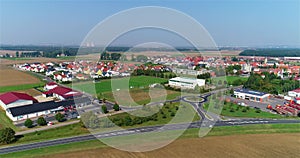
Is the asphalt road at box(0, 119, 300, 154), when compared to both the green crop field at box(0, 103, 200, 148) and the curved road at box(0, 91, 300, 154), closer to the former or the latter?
the curved road at box(0, 91, 300, 154)

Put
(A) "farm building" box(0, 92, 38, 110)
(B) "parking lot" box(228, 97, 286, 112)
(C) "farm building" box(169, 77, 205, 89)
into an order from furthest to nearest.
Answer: (C) "farm building" box(169, 77, 205, 89), (B) "parking lot" box(228, 97, 286, 112), (A) "farm building" box(0, 92, 38, 110)

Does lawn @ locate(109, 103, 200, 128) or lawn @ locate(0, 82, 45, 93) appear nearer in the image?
lawn @ locate(109, 103, 200, 128)

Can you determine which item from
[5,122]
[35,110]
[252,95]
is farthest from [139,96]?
[5,122]

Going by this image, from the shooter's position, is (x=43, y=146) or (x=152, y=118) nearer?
(x=43, y=146)

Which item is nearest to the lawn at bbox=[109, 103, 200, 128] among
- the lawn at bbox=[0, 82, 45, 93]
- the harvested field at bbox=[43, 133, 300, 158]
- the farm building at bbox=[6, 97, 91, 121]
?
the harvested field at bbox=[43, 133, 300, 158]

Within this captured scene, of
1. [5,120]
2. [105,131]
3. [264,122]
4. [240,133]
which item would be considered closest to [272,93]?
[264,122]

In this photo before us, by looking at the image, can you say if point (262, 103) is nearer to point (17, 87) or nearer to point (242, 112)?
point (242, 112)

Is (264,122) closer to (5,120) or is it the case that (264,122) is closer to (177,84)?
(177,84)
